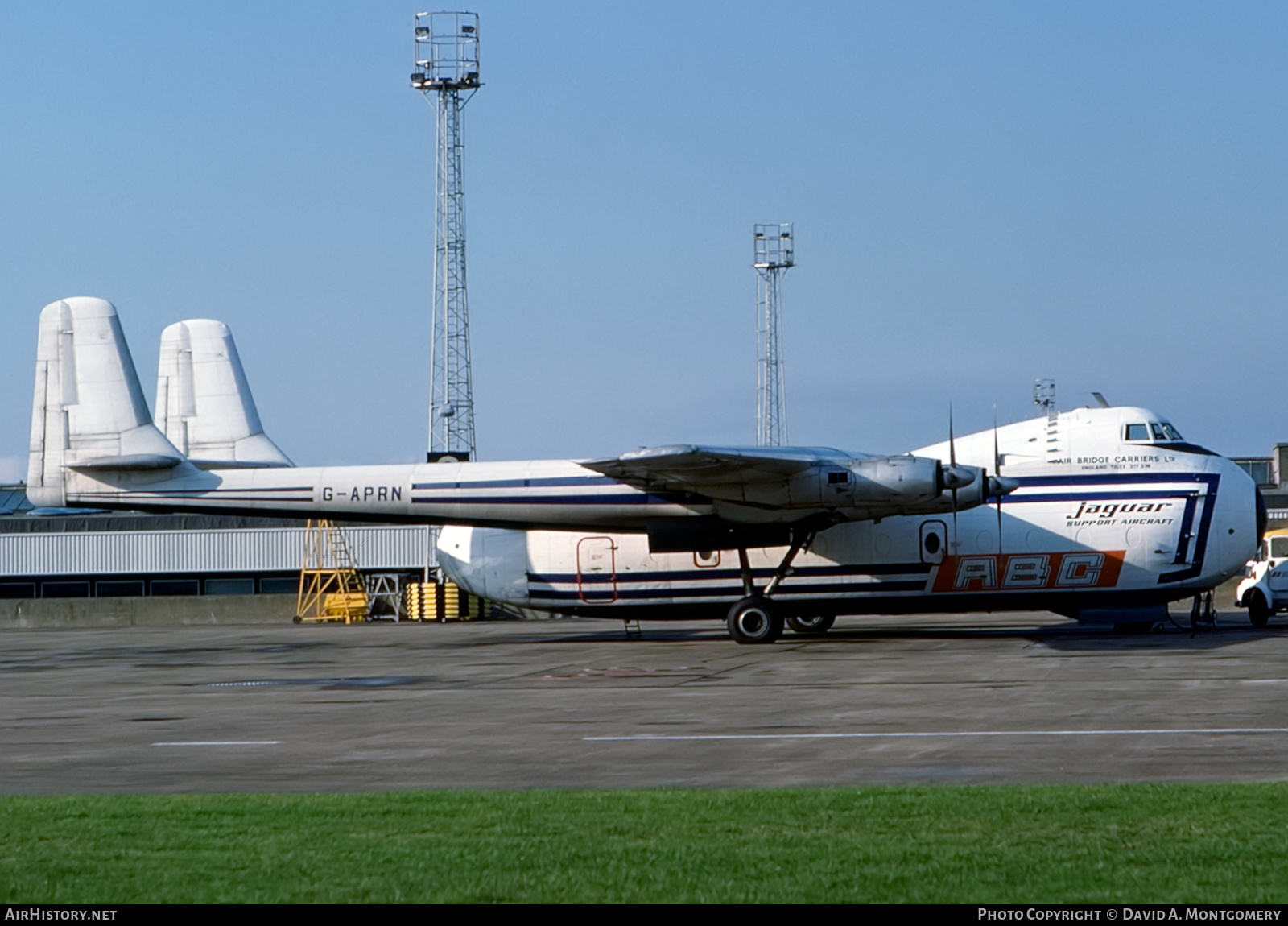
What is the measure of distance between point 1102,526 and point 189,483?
20.7m

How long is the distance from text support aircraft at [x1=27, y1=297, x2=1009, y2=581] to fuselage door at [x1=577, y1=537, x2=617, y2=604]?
101cm

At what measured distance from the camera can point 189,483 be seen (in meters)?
31.3

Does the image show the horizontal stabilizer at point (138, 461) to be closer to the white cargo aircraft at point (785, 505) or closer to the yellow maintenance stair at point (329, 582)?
the white cargo aircraft at point (785, 505)

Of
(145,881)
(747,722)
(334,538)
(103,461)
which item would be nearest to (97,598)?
(334,538)

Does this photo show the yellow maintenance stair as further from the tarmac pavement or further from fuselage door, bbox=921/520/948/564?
fuselage door, bbox=921/520/948/564

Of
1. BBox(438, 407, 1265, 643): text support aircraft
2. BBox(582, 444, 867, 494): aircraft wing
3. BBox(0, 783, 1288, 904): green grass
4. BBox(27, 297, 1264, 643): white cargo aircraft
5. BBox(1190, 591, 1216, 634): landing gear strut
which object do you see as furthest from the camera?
BBox(1190, 591, 1216, 634): landing gear strut

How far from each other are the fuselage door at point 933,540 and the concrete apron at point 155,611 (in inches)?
1238

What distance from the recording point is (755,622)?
3112 cm

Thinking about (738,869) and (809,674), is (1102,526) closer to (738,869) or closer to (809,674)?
(809,674)

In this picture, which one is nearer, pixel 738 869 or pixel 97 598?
pixel 738 869

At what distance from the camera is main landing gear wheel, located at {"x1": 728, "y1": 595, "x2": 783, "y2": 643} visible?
31016 mm

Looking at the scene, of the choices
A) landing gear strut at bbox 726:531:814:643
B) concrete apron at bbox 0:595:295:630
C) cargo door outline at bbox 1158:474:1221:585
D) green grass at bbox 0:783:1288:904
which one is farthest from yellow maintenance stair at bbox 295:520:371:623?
green grass at bbox 0:783:1288:904

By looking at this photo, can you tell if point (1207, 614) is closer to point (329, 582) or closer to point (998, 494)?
point (998, 494)

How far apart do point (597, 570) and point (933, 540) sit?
7938 mm
